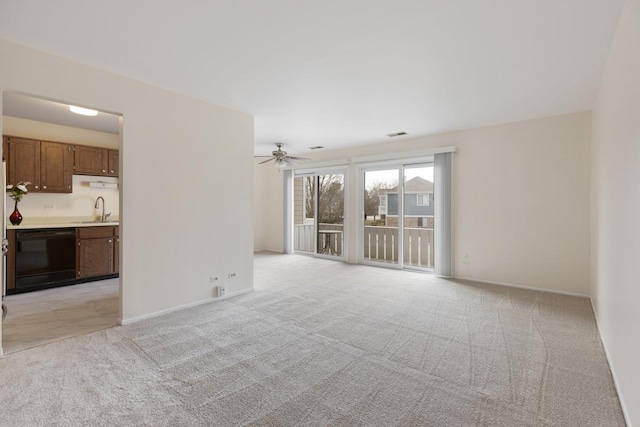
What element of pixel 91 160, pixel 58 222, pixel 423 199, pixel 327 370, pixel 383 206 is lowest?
pixel 327 370

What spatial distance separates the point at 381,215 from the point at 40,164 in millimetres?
5894

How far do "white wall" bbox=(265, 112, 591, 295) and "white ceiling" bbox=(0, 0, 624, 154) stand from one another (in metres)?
0.60

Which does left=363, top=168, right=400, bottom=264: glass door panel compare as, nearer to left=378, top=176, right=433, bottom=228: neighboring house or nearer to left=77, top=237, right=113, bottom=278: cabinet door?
left=378, top=176, right=433, bottom=228: neighboring house

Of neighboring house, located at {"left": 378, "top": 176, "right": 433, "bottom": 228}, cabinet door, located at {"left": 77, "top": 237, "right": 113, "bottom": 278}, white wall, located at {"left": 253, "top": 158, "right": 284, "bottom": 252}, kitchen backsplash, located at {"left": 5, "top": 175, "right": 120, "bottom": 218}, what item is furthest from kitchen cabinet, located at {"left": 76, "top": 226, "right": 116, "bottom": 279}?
neighboring house, located at {"left": 378, "top": 176, "right": 433, "bottom": 228}

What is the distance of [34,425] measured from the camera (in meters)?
1.64

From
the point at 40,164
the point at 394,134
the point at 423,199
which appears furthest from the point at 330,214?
the point at 40,164

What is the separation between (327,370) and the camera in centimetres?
222

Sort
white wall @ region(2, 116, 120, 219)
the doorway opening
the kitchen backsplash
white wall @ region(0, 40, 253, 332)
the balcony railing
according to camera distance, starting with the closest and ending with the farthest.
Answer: white wall @ region(0, 40, 253, 332)
the doorway opening
white wall @ region(2, 116, 120, 219)
the kitchen backsplash
the balcony railing

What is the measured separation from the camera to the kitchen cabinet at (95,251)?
15.2 ft

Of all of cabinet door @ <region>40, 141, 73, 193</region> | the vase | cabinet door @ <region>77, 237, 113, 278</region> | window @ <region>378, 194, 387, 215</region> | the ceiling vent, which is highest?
the ceiling vent

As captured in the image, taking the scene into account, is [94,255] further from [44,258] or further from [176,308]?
[176,308]

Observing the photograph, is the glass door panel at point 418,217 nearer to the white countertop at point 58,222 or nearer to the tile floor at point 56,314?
the tile floor at point 56,314

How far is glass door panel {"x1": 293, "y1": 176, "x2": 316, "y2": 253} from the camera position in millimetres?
7605

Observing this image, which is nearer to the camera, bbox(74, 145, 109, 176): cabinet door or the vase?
the vase
